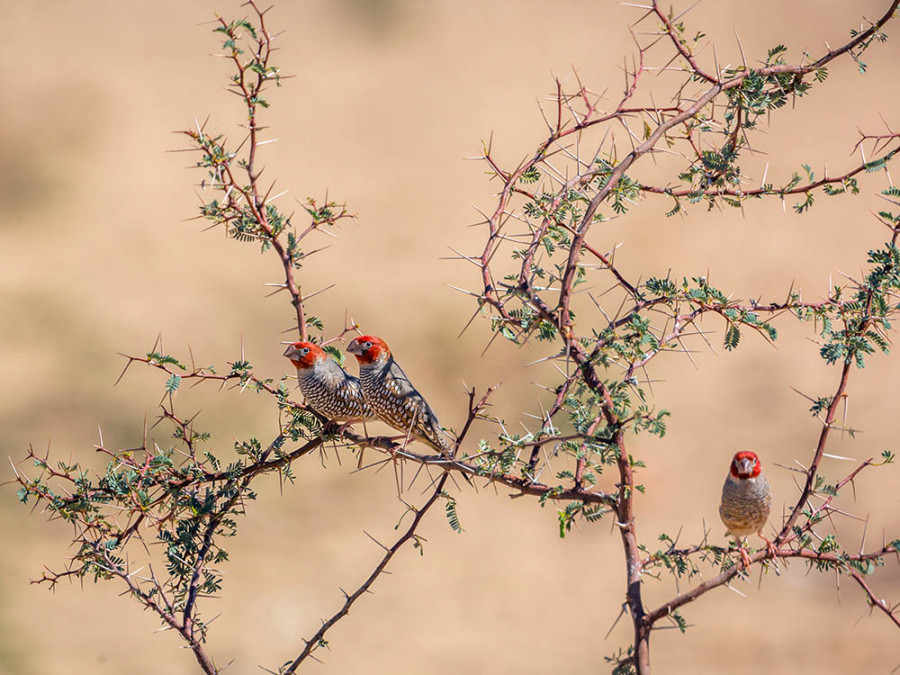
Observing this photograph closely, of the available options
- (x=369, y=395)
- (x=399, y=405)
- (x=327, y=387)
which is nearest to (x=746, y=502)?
(x=399, y=405)

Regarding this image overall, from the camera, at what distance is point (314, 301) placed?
39.5 feet

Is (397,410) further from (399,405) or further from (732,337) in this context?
(732,337)

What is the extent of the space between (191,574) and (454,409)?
25.5 ft

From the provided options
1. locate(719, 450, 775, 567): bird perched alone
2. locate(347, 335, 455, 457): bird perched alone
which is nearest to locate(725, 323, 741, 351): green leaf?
locate(719, 450, 775, 567): bird perched alone

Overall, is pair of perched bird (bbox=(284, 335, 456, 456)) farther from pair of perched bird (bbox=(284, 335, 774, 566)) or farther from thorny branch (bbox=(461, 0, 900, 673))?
thorny branch (bbox=(461, 0, 900, 673))

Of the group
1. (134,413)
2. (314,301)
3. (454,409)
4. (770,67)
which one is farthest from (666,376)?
→ (770,67)

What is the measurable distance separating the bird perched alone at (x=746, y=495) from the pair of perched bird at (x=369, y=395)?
1.36 metres

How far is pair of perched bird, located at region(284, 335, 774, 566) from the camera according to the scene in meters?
4.41

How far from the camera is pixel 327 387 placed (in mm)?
4508

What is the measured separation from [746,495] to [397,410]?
170cm

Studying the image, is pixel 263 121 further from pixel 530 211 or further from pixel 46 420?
pixel 530 211

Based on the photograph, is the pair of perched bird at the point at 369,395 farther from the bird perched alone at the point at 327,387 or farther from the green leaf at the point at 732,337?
the green leaf at the point at 732,337

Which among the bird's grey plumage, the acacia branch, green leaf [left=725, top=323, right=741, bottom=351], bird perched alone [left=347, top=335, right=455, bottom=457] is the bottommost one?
the acacia branch

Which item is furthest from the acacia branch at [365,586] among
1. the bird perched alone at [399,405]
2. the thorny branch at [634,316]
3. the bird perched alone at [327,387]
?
the bird perched alone at [327,387]
